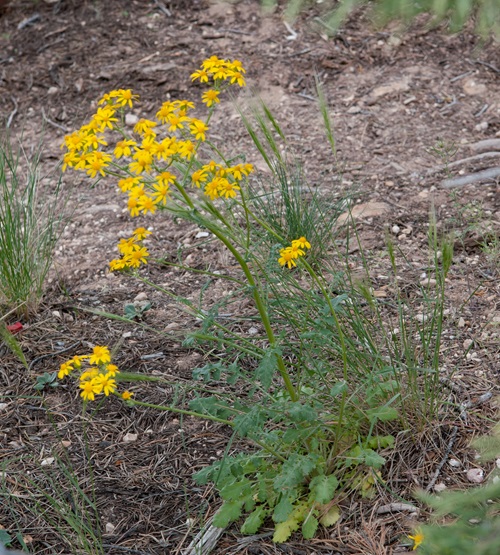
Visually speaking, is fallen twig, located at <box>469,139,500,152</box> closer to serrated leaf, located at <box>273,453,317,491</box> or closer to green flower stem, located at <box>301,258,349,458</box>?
green flower stem, located at <box>301,258,349,458</box>

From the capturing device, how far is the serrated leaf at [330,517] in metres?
1.98

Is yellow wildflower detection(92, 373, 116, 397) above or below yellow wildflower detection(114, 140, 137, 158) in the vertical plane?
below

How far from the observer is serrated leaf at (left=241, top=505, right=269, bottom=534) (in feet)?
6.39

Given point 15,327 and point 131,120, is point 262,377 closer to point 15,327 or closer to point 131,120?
point 15,327

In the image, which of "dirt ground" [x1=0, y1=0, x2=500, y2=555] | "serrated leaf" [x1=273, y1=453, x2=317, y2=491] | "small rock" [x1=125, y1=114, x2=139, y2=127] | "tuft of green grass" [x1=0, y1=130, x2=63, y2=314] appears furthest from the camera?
"small rock" [x1=125, y1=114, x2=139, y2=127]

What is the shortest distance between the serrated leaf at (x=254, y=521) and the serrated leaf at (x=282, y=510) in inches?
3.7

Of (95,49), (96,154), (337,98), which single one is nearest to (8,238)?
(96,154)

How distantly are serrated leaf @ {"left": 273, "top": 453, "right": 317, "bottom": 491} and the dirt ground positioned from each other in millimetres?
237

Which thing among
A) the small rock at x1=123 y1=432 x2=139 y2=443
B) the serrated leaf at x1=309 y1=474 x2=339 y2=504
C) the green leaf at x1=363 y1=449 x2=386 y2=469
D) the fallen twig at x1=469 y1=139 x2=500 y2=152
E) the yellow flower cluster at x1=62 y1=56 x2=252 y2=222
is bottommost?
the small rock at x1=123 y1=432 x2=139 y2=443

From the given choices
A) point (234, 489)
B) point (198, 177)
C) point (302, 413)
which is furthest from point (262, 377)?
point (198, 177)

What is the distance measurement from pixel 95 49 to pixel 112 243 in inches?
75.5

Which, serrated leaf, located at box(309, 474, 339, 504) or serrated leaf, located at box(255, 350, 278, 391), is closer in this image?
serrated leaf, located at box(255, 350, 278, 391)

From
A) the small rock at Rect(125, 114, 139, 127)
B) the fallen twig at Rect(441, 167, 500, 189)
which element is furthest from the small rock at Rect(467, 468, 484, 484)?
the small rock at Rect(125, 114, 139, 127)

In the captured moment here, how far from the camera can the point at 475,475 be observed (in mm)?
2029
